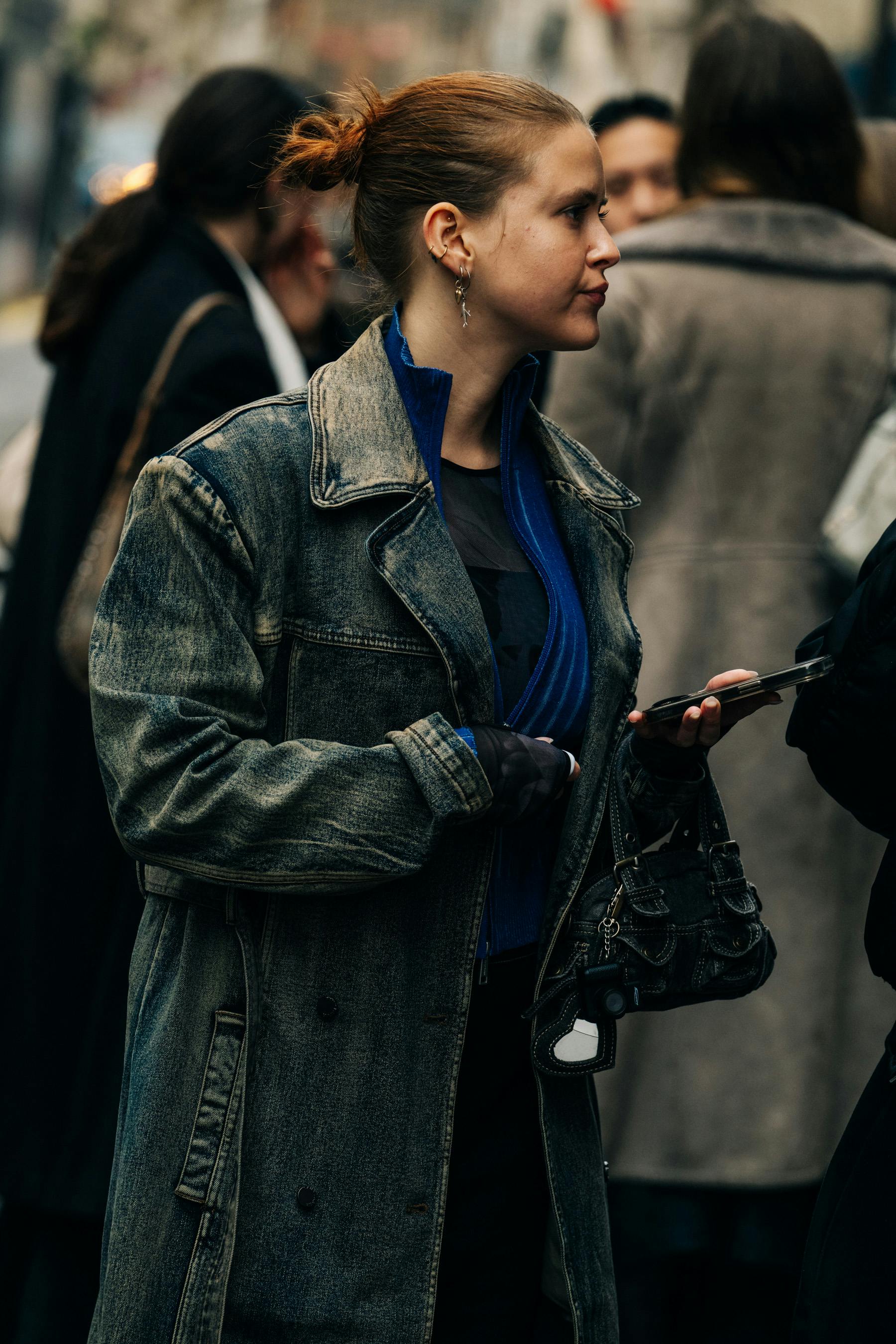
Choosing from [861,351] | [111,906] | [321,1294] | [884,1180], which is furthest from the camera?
[861,351]

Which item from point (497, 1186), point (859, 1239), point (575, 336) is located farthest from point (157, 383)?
point (859, 1239)

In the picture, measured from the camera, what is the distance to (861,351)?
11.0 ft

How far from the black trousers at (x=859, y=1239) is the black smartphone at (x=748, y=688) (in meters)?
0.42

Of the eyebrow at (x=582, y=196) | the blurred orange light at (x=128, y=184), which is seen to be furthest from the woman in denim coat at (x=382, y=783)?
the blurred orange light at (x=128, y=184)

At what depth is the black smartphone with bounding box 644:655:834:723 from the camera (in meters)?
1.85

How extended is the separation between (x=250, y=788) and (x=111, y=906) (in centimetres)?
140

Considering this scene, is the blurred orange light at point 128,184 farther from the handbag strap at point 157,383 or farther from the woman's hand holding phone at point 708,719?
the woman's hand holding phone at point 708,719

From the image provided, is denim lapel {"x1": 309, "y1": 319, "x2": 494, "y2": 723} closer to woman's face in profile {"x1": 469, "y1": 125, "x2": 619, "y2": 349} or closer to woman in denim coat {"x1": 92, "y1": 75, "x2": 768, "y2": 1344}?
woman in denim coat {"x1": 92, "y1": 75, "x2": 768, "y2": 1344}

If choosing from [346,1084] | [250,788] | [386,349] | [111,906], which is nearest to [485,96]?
[386,349]

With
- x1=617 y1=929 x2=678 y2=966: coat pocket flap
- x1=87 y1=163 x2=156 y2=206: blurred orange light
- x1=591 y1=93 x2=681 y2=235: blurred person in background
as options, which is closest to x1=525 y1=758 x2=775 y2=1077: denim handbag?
x1=617 y1=929 x2=678 y2=966: coat pocket flap

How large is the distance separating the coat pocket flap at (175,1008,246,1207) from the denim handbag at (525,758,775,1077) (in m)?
0.38

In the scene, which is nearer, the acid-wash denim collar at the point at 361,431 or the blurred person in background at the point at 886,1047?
the blurred person in background at the point at 886,1047

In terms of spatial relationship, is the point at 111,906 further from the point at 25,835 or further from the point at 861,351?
the point at 861,351

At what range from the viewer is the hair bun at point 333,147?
84.7 inches
